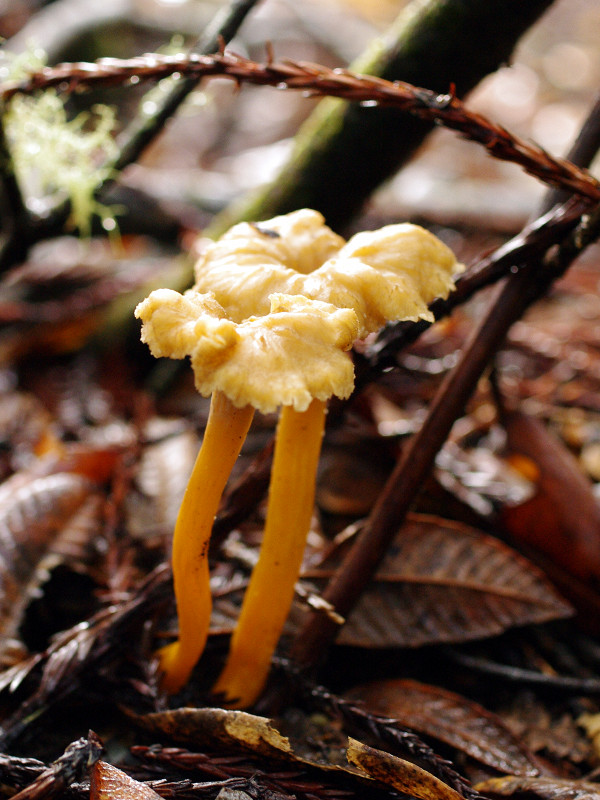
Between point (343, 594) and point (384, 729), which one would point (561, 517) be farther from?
point (384, 729)

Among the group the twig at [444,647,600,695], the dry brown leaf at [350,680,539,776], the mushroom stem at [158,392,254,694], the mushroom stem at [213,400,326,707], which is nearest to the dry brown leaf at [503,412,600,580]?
the twig at [444,647,600,695]

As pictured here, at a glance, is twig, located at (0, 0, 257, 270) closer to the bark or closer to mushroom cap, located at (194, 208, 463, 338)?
the bark

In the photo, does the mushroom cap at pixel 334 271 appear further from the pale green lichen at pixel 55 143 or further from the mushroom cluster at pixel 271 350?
the pale green lichen at pixel 55 143

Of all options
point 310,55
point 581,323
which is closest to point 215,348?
point 581,323

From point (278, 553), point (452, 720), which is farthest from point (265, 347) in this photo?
point (452, 720)

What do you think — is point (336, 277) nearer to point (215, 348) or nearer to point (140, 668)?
point (215, 348)

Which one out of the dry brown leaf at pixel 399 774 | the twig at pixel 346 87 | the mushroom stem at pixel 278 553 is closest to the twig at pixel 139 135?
the twig at pixel 346 87

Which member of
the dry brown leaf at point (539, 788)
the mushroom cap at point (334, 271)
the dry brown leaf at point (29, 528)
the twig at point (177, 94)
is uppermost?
the twig at point (177, 94)
